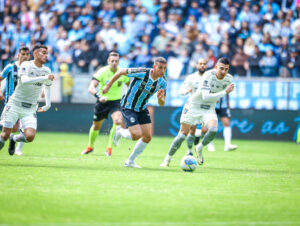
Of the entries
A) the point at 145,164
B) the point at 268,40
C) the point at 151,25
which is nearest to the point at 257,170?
the point at 145,164

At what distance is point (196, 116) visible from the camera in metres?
12.4

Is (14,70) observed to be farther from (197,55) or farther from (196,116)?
(197,55)

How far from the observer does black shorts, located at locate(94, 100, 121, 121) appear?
576 inches

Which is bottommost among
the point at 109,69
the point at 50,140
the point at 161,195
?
the point at 50,140

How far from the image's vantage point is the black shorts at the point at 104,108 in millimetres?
14628

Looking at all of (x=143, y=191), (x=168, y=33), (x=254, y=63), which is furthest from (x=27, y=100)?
(x=168, y=33)

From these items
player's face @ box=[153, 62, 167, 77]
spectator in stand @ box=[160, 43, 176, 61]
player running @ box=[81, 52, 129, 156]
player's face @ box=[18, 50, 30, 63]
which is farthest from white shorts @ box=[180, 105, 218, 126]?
spectator in stand @ box=[160, 43, 176, 61]

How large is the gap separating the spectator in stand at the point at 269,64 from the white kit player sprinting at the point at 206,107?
924 cm

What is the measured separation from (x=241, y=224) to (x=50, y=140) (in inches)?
540

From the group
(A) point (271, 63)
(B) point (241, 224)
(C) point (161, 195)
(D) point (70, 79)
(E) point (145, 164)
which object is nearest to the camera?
(B) point (241, 224)

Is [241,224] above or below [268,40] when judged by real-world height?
below

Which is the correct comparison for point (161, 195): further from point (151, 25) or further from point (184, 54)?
point (151, 25)

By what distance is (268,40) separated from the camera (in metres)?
21.6

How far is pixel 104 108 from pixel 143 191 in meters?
6.42
